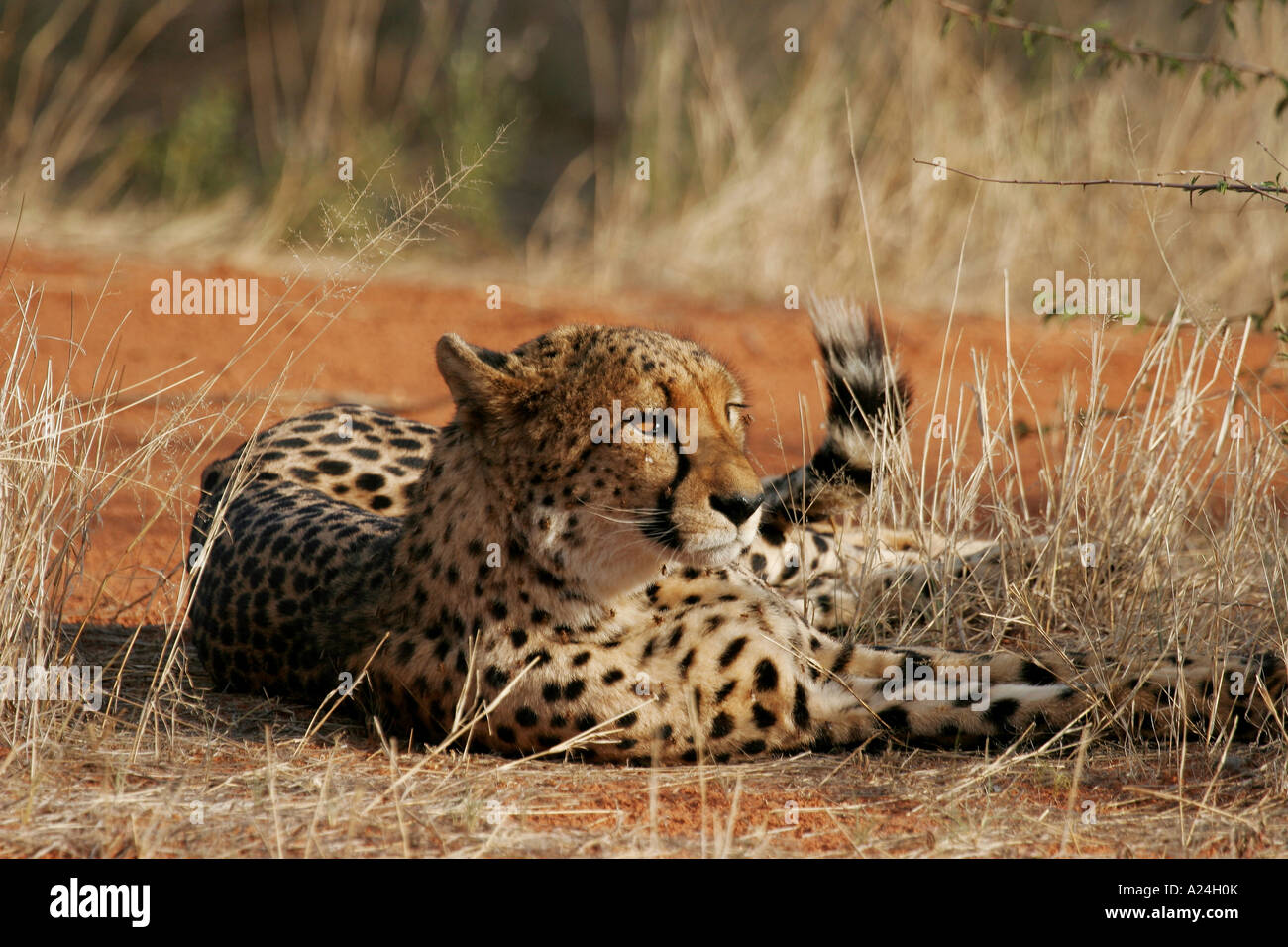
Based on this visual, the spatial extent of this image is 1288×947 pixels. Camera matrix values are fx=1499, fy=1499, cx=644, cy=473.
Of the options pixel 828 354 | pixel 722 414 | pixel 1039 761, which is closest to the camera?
pixel 1039 761

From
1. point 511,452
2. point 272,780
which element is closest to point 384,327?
point 511,452

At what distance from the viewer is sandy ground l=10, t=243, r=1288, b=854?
2.50m

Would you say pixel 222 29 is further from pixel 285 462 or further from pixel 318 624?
pixel 318 624

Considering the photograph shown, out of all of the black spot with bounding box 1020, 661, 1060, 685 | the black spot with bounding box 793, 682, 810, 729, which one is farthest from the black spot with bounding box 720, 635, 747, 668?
the black spot with bounding box 1020, 661, 1060, 685

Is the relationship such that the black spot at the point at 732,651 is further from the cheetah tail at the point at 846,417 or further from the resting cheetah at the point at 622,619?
the cheetah tail at the point at 846,417

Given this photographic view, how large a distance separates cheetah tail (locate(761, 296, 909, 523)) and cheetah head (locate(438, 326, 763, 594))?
80 centimetres

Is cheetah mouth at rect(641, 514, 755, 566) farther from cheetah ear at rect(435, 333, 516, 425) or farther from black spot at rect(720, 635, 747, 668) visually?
cheetah ear at rect(435, 333, 516, 425)

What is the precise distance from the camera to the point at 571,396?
2.94m

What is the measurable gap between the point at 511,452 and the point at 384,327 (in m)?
4.21

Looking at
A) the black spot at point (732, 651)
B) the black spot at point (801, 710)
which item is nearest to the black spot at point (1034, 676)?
the black spot at point (801, 710)

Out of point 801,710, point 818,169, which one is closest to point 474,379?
point 801,710

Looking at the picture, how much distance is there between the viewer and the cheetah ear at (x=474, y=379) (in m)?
2.90

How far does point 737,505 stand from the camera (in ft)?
9.08

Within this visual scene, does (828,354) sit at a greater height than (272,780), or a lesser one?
greater
